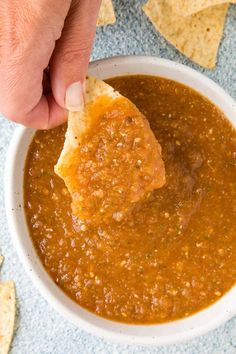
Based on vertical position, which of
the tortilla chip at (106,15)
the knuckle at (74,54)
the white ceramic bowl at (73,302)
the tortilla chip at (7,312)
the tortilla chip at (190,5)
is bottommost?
the tortilla chip at (7,312)

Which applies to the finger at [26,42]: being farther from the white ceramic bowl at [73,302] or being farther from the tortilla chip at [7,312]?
the tortilla chip at [7,312]

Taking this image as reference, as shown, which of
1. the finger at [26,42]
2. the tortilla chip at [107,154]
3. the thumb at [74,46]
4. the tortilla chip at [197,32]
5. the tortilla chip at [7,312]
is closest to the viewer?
the finger at [26,42]

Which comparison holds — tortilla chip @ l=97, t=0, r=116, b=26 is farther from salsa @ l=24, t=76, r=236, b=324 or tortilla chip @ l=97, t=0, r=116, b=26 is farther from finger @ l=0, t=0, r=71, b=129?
finger @ l=0, t=0, r=71, b=129

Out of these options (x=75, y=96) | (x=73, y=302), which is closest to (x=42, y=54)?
(x=75, y=96)

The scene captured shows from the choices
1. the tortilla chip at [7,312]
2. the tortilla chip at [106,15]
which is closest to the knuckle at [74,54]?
the tortilla chip at [106,15]

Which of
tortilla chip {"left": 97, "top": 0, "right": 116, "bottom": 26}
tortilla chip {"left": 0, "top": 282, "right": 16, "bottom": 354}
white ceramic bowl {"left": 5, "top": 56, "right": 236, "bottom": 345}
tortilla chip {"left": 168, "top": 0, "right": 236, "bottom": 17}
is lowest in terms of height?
tortilla chip {"left": 0, "top": 282, "right": 16, "bottom": 354}

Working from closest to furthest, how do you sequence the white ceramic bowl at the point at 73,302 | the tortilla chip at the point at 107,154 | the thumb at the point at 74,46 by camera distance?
the thumb at the point at 74,46, the tortilla chip at the point at 107,154, the white ceramic bowl at the point at 73,302

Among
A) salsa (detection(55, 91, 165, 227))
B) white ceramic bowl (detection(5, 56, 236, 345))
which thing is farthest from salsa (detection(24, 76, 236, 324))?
salsa (detection(55, 91, 165, 227))
